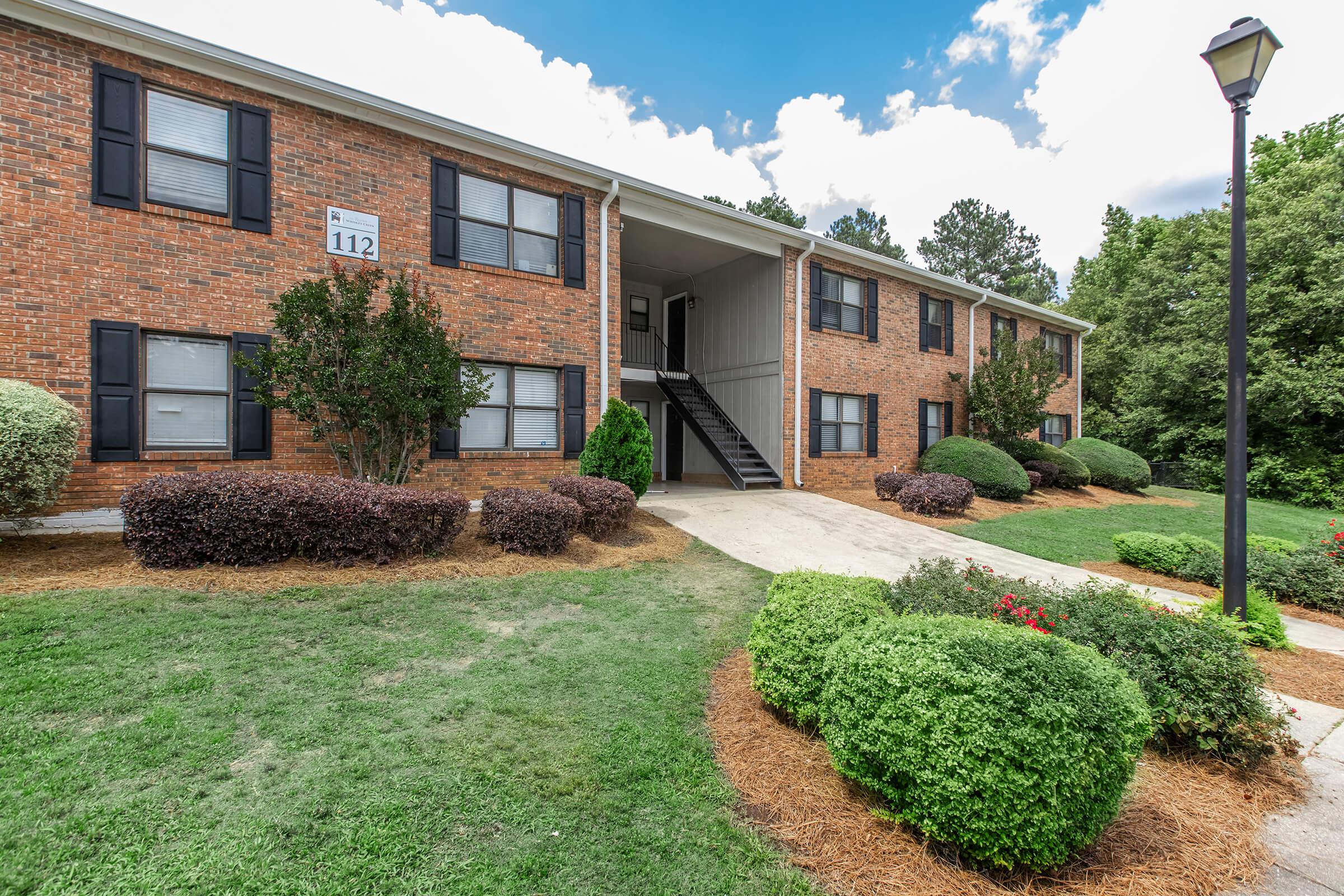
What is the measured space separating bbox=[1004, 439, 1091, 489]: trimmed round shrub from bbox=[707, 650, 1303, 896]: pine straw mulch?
46.8 ft

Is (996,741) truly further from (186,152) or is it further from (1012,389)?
(1012,389)

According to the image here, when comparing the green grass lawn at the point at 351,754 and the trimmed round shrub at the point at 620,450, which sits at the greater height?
the trimmed round shrub at the point at 620,450

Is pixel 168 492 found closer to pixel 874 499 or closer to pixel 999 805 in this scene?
pixel 999 805

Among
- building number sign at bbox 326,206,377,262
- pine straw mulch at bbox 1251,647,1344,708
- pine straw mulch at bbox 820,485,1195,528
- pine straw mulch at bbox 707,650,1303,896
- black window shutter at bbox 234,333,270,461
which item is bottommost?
pine straw mulch at bbox 1251,647,1344,708

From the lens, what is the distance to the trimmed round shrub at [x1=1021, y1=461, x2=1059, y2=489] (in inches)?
592

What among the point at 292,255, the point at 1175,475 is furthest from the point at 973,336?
the point at 292,255

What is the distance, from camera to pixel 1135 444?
889 inches

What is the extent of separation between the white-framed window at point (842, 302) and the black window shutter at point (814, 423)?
1.79 metres

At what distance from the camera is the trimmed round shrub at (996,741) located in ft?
6.59

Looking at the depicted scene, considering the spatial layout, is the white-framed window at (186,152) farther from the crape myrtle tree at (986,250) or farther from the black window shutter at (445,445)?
the crape myrtle tree at (986,250)

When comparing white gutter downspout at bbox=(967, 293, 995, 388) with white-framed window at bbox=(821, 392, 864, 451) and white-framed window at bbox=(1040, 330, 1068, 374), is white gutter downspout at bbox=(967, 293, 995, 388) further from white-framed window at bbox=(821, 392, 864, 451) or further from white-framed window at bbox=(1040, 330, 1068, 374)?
white-framed window at bbox=(821, 392, 864, 451)

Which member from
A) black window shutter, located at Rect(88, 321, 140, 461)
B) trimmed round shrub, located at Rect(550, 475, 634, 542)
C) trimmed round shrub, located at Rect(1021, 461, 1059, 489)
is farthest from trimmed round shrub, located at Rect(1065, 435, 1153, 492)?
black window shutter, located at Rect(88, 321, 140, 461)

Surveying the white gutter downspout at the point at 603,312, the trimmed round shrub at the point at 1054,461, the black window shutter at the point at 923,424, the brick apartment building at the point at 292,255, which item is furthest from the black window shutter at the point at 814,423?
the trimmed round shrub at the point at 1054,461

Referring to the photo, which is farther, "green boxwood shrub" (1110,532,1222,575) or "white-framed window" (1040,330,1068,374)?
"white-framed window" (1040,330,1068,374)
